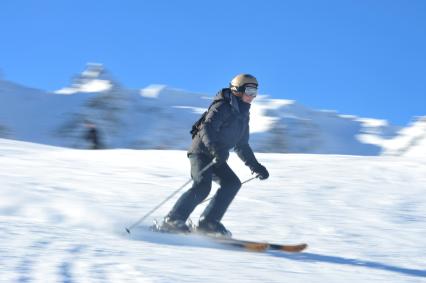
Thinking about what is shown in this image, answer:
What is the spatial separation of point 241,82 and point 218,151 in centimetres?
62

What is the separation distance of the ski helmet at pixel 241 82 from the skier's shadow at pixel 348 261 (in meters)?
1.35

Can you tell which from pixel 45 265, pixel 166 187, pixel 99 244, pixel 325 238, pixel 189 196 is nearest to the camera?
pixel 45 265

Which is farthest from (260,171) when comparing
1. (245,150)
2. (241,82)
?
(241,82)

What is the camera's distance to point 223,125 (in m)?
6.21

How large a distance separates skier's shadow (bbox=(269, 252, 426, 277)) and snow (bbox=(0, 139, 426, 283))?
0.01m

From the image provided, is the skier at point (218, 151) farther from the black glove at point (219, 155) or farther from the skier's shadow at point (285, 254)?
the skier's shadow at point (285, 254)

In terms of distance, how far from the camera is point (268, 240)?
22.0ft

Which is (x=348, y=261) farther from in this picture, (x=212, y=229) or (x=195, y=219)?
(x=195, y=219)

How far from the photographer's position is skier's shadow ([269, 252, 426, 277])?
556 cm

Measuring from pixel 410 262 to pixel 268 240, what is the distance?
1287mm

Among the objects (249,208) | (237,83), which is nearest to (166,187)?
(249,208)

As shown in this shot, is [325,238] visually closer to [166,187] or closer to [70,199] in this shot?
[70,199]

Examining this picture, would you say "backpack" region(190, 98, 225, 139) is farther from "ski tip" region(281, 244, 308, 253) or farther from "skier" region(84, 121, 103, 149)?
"skier" region(84, 121, 103, 149)

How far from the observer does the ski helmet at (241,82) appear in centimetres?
628
